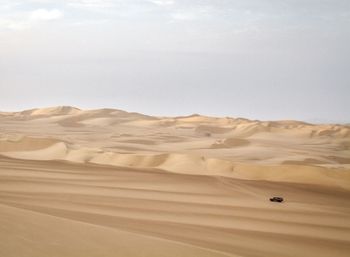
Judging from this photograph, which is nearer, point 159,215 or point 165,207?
point 159,215

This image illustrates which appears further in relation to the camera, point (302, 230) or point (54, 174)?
point (54, 174)

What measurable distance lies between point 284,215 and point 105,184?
2.84m

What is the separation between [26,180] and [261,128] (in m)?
19.5

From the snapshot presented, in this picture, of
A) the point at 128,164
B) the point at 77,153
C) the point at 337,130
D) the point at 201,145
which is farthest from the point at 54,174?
the point at 337,130

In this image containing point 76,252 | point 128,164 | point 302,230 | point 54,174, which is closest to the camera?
point 76,252

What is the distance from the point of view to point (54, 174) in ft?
24.2

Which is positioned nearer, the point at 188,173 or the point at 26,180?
the point at 26,180

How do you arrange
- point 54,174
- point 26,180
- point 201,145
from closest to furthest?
point 26,180 < point 54,174 < point 201,145

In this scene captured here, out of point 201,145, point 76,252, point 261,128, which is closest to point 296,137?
point 261,128

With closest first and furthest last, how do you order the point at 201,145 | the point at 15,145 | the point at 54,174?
the point at 54,174 < the point at 15,145 < the point at 201,145

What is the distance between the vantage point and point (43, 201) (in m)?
5.03

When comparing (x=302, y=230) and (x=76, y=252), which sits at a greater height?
(x=76, y=252)

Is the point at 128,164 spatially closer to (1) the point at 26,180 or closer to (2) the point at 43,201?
(1) the point at 26,180

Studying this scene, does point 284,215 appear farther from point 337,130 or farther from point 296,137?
point 337,130
